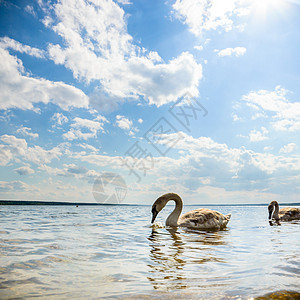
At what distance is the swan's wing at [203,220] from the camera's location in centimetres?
1426

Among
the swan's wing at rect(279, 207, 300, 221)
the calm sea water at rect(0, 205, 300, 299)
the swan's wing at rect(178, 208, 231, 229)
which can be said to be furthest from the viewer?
the swan's wing at rect(279, 207, 300, 221)

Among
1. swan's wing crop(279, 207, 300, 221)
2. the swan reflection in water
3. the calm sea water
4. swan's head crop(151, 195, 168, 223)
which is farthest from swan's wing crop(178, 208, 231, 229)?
swan's wing crop(279, 207, 300, 221)

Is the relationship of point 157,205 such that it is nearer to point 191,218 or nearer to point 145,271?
point 191,218

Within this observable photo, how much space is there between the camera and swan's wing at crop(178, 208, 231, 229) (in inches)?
561

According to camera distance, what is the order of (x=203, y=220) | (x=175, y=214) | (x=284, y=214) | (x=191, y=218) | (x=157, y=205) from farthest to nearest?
(x=284, y=214) → (x=175, y=214) → (x=157, y=205) → (x=191, y=218) → (x=203, y=220)

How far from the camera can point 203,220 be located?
14383mm

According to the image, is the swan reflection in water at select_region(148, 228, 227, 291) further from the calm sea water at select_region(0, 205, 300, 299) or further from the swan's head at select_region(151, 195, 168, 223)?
the swan's head at select_region(151, 195, 168, 223)

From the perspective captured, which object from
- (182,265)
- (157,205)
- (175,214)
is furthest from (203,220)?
(182,265)

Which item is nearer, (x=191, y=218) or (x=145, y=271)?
(x=145, y=271)

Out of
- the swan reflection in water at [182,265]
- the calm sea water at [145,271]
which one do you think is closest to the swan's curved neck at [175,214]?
the swan reflection in water at [182,265]

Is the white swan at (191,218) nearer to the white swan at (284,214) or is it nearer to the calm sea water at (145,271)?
the calm sea water at (145,271)

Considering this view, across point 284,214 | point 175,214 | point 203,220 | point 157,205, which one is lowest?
point 284,214

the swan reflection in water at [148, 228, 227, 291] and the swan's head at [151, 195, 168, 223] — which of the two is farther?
the swan's head at [151, 195, 168, 223]

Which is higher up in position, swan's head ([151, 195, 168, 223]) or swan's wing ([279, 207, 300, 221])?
swan's head ([151, 195, 168, 223])
